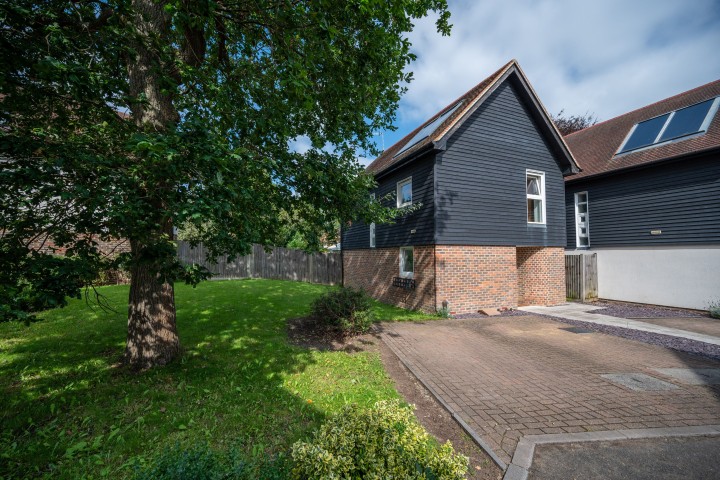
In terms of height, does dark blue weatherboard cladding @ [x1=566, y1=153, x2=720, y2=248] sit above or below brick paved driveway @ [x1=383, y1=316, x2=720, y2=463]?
above

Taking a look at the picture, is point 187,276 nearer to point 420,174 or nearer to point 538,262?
point 420,174

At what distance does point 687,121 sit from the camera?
38.6 feet

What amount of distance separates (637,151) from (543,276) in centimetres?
698

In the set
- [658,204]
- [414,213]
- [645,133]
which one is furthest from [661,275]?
[414,213]

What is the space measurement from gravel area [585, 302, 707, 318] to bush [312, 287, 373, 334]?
8.90 metres

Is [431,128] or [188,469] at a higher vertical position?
[431,128]

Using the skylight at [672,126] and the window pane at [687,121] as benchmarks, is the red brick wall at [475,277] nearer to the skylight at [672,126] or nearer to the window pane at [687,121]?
the skylight at [672,126]

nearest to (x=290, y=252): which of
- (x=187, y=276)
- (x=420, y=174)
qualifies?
(x=420, y=174)

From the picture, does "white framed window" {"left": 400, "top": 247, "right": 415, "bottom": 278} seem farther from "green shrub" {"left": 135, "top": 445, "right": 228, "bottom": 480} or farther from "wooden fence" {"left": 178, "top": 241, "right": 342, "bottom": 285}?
"green shrub" {"left": 135, "top": 445, "right": 228, "bottom": 480}

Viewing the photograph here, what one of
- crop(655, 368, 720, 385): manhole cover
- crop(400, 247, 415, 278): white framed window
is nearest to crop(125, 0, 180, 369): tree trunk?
crop(400, 247, 415, 278): white framed window

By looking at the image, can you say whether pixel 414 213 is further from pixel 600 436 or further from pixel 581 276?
pixel 600 436

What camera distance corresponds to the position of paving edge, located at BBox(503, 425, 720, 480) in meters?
3.20

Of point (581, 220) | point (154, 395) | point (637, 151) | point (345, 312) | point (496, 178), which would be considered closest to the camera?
point (154, 395)

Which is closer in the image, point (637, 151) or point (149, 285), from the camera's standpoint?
point (149, 285)
